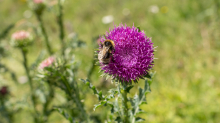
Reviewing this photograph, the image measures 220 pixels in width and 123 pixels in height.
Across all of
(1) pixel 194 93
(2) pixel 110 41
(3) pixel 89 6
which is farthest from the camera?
(3) pixel 89 6

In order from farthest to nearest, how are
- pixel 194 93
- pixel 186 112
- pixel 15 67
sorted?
pixel 15 67 < pixel 194 93 < pixel 186 112

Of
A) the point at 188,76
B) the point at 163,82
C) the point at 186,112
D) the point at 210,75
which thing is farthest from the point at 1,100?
the point at 210,75

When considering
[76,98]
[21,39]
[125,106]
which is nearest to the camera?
[125,106]

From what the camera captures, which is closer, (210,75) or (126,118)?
(126,118)

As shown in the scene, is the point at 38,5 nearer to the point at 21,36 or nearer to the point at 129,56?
the point at 21,36

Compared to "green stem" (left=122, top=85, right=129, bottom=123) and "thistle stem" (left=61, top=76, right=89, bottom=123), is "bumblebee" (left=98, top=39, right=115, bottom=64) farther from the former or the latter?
"thistle stem" (left=61, top=76, right=89, bottom=123)

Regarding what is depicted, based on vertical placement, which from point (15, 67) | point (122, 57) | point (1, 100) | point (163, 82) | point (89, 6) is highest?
point (89, 6)

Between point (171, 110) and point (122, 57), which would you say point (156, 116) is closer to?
point (171, 110)

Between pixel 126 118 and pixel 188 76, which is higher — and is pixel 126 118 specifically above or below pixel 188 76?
below

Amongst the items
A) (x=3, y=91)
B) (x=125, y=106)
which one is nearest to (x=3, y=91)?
(x=3, y=91)
